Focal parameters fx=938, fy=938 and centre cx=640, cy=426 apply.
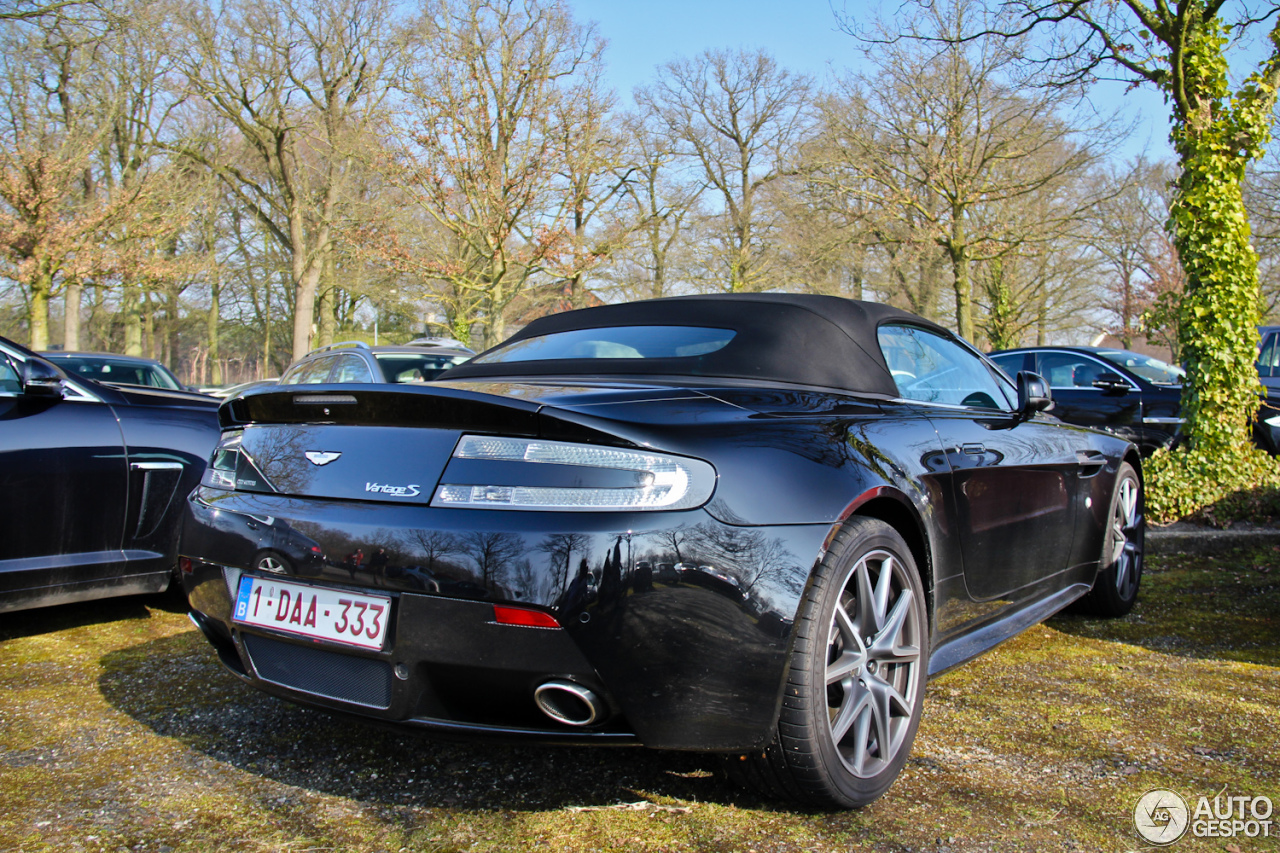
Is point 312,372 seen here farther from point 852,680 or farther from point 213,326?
point 213,326

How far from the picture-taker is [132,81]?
22.6 metres

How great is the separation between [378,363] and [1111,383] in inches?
298

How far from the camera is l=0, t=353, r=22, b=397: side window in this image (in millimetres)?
3808

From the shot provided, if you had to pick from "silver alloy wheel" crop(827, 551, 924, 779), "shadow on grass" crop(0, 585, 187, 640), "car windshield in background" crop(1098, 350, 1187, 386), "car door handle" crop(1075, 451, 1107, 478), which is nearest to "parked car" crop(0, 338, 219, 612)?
"shadow on grass" crop(0, 585, 187, 640)

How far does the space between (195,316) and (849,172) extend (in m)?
29.6

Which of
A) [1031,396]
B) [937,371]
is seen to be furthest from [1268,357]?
[937,371]

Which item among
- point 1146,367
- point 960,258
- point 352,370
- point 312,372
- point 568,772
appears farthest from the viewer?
point 960,258

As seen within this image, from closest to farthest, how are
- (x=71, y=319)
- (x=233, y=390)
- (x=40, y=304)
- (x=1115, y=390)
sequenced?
(x=1115, y=390)
(x=233, y=390)
(x=40, y=304)
(x=71, y=319)

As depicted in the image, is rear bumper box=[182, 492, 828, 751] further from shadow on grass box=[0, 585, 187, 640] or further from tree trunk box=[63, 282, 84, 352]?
tree trunk box=[63, 282, 84, 352]

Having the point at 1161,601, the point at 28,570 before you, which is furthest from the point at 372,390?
the point at 1161,601

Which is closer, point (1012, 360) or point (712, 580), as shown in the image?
point (712, 580)

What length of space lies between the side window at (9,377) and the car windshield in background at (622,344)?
200 cm

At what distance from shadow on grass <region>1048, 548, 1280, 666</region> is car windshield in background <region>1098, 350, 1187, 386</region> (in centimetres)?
474

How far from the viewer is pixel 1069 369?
35.0ft
